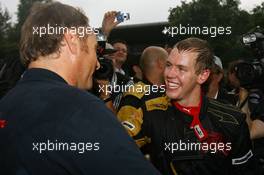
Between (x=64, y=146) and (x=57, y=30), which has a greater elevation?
(x=57, y=30)

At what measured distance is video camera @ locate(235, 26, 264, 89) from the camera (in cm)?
269

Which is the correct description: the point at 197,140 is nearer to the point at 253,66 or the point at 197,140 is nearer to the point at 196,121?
the point at 196,121

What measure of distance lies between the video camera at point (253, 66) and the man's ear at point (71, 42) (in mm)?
1713

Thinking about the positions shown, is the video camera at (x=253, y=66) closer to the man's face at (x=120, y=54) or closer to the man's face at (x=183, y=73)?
the man's face at (x=183, y=73)

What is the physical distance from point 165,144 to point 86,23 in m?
1.00

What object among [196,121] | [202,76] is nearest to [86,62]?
[196,121]

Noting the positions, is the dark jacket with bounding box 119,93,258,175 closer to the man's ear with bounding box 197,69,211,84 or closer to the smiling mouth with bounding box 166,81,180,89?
the smiling mouth with bounding box 166,81,180,89

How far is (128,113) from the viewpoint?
7.48 ft

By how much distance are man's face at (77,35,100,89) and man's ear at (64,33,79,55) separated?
0.03 meters

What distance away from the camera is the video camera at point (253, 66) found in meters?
2.69

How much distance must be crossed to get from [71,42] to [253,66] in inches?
68.4

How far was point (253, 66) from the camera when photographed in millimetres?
2688

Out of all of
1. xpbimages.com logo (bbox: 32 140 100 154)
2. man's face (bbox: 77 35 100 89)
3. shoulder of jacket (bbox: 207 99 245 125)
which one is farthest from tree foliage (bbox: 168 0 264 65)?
xpbimages.com logo (bbox: 32 140 100 154)

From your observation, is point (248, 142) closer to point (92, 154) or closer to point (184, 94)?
point (184, 94)
